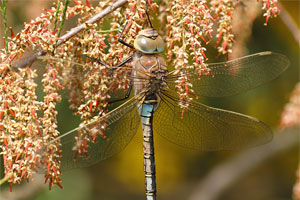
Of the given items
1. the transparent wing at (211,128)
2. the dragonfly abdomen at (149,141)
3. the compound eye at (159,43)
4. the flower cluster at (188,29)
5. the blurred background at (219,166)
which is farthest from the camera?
the blurred background at (219,166)

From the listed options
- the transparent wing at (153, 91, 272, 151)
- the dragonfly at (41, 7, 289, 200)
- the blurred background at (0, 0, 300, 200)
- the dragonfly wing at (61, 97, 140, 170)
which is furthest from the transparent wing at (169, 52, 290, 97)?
the blurred background at (0, 0, 300, 200)

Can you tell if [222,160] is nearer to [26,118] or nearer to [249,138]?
[249,138]

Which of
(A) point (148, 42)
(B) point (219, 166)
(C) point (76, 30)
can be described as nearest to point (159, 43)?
(A) point (148, 42)

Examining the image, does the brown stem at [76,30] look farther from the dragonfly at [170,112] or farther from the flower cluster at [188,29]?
the flower cluster at [188,29]

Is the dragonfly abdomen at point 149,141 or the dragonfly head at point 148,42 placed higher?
the dragonfly head at point 148,42

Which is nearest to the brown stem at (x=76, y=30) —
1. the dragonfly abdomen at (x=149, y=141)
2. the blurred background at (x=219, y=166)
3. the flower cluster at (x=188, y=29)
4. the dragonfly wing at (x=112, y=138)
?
the flower cluster at (x=188, y=29)

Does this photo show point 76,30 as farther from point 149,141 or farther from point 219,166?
point 219,166
